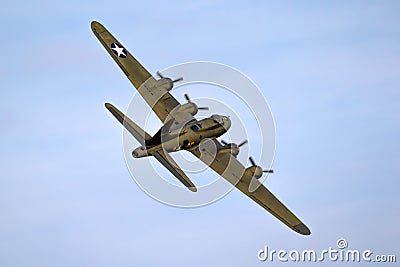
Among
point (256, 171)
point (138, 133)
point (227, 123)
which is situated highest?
point (227, 123)

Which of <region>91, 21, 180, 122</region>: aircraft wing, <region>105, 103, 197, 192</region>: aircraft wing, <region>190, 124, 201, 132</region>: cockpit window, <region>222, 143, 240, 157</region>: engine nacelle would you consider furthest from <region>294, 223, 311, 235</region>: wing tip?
<region>91, 21, 180, 122</region>: aircraft wing

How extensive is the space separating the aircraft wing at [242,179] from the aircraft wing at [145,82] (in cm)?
653

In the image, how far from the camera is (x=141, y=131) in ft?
284

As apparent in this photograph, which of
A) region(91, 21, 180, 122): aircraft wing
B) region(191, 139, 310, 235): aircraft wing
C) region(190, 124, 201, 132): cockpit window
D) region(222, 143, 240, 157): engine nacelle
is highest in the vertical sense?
region(91, 21, 180, 122): aircraft wing

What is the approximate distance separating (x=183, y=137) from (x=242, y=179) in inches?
324

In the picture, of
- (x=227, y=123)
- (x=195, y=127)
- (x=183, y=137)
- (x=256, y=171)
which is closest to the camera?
(x=183, y=137)

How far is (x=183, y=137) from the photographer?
88.1 meters

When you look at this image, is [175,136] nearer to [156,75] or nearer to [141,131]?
[141,131]

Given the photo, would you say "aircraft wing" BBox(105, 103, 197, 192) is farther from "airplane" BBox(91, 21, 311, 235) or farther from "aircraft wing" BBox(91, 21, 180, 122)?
"aircraft wing" BBox(91, 21, 180, 122)

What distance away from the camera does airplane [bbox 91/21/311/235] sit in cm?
8650

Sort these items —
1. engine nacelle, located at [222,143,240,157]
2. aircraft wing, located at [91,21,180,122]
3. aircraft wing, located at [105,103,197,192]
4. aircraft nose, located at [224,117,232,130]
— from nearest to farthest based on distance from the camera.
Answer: aircraft wing, located at [105,103,197,192], engine nacelle, located at [222,143,240,157], aircraft nose, located at [224,117,232,130], aircraft wing, located at [91,21,180,122]

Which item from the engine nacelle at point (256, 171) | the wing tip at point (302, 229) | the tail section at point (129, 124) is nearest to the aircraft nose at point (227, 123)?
the engine nacelle at point (256, 171)

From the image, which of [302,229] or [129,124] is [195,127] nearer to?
[129,124]

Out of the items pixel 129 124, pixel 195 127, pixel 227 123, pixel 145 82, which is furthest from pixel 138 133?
pixel 227 123
